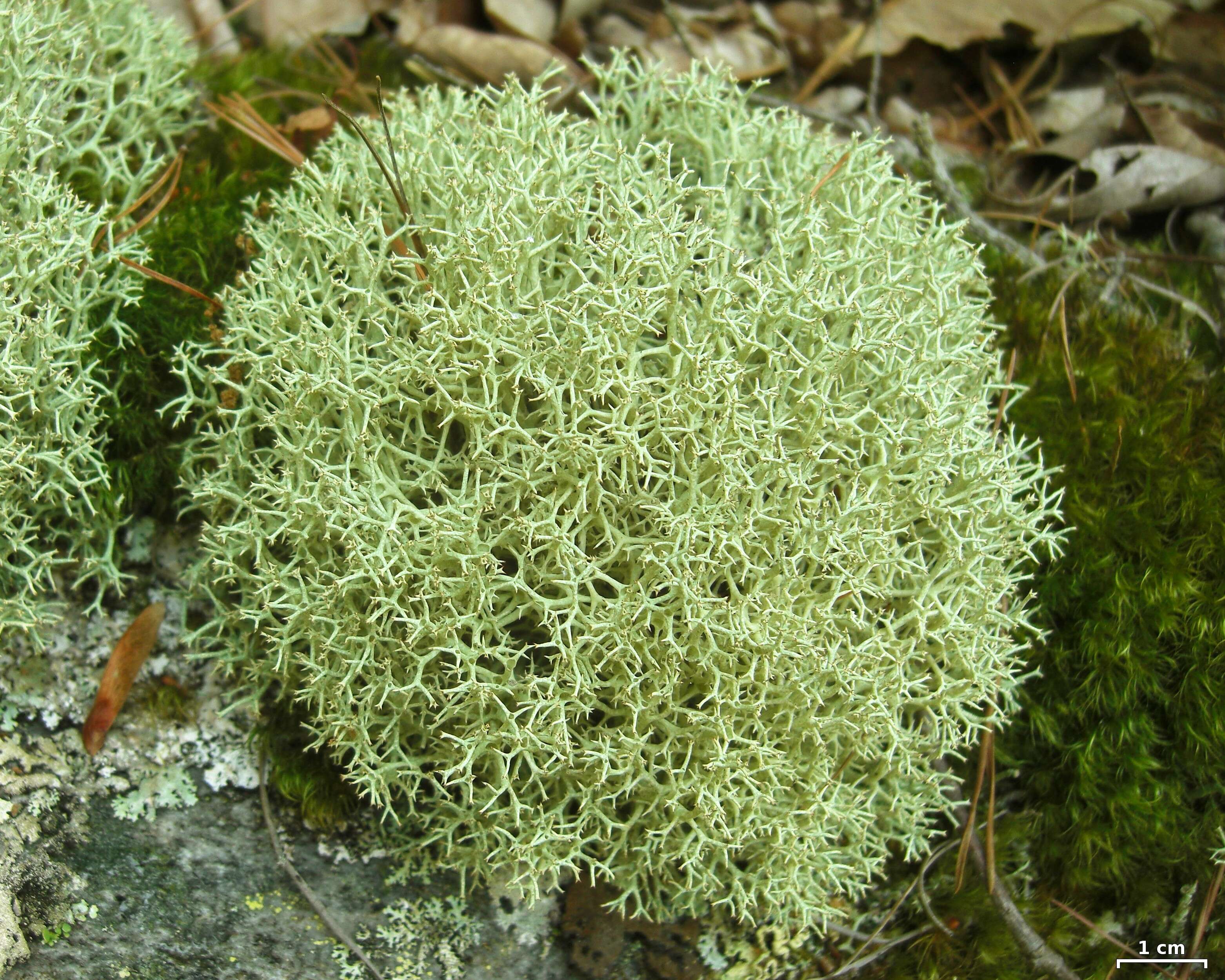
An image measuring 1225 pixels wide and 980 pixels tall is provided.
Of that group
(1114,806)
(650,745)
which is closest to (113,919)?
(650,745)

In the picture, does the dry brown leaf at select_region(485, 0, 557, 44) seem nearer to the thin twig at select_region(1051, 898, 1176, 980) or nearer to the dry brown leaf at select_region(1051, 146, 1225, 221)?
the dry brown leaf at select_region(1051, 146, 1225, 221)

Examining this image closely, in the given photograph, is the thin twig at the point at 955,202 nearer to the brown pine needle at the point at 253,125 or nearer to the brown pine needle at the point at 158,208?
the brown pine needle at the point at 253,125

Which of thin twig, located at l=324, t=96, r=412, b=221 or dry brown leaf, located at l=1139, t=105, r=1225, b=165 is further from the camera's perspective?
dry brown leaf, located at l=1139, t=105, r=1225, b=165

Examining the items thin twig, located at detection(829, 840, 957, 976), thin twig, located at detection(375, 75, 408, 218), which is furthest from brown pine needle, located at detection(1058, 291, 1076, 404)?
thin twig, located at detection(375, 75, 408, 218)

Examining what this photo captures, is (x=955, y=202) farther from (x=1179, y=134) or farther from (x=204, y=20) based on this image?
(x=204, y=20)

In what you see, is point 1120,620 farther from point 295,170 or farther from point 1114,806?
point 295,170

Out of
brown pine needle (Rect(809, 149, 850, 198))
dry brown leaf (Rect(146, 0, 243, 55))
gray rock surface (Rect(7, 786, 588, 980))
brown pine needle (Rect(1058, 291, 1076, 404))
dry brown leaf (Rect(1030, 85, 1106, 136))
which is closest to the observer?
gray rock surface (Rect(7, 786, 588, 980))
